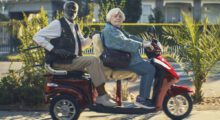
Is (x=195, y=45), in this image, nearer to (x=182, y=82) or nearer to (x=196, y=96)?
(x=196, y=96)

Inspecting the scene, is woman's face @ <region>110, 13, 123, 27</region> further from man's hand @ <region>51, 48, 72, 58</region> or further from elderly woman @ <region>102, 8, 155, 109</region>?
man's hand @ <region>51, 48, 72, 58</region>

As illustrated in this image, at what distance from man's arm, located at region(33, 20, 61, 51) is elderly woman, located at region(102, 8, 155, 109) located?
726 millimetres

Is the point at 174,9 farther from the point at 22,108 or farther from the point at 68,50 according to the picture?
the point at 68,50

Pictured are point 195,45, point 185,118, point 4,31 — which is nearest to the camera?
point 185,118

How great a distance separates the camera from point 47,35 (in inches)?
271

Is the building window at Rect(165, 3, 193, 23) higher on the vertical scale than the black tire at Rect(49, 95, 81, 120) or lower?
higher

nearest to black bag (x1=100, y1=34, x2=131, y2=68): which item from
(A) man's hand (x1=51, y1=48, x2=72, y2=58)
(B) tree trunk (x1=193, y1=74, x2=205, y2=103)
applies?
(A) man's hand (x1=51, y1=48, x2=72, y2=58)

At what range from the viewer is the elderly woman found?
6.82 meters

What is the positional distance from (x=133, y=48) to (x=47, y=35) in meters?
1.33

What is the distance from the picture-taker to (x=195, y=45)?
8469mm

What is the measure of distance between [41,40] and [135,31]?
55.6ft

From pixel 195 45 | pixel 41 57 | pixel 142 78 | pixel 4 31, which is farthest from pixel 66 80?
pixel 4 31

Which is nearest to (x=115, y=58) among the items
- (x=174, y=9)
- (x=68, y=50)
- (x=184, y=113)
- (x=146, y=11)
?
(x=68, y=50)

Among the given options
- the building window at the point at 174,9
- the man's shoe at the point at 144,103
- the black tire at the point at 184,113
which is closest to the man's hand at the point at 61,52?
the man's shoe at the point at 144,103
